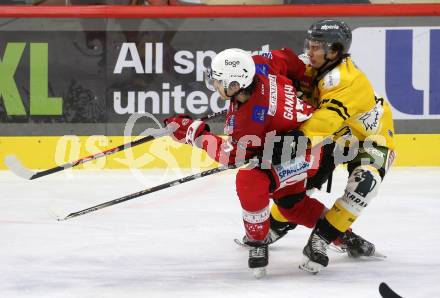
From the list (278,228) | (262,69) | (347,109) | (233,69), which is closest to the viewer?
(233,69)

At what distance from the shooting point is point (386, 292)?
11.0 feet

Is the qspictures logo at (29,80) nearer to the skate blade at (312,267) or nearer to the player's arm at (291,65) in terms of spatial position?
the player's arm at (291,65)

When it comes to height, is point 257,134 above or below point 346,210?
above

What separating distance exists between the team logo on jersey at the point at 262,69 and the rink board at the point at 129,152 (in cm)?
261

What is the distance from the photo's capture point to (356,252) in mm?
4160

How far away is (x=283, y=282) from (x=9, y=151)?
11.3ft

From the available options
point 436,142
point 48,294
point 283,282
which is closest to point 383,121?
point 283,282

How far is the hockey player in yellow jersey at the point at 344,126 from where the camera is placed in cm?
382

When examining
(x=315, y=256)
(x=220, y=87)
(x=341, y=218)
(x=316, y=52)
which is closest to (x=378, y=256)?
(x=341, y=218)

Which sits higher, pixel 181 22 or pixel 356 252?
pixel 181 22

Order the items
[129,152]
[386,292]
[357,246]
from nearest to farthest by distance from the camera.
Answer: [386,292] → [357,246] → [129,152]

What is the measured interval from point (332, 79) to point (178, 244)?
1122 mm

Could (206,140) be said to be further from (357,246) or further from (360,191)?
(357,246)

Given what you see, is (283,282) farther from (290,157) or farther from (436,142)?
(436,142)
